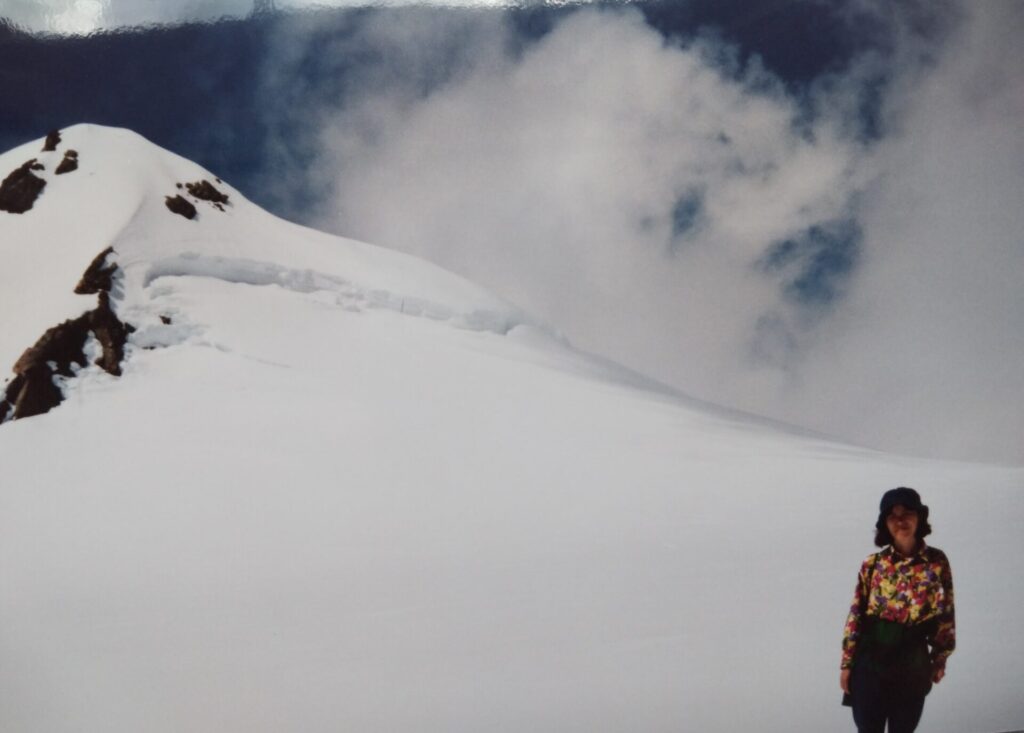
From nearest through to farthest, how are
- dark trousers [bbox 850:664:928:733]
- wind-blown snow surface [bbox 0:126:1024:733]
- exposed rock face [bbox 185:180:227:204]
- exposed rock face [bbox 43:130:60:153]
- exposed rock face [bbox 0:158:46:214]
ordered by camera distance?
1. dark trousers [bbox 850:664:928:733]
2. wind-blown snow surface [bbox 0:126:1024:733]
3. exposed rock face [bbox 43:130:60:153]
4. exposed rock face [bbox 0:158:46:214]
5. exposed rock face [bbox 185:180:227:204]

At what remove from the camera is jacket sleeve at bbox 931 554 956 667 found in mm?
1981

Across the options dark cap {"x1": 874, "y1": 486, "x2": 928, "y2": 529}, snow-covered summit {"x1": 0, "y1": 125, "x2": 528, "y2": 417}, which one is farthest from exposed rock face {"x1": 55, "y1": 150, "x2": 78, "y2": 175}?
dark cap {"x1": 874, "y1": 486, "x2": 928, "y2": 529}

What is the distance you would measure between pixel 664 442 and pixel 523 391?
629 mm

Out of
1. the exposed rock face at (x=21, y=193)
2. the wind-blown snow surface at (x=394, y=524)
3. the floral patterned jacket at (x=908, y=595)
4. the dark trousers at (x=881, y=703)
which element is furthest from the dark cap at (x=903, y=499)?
the exposed rock face at (x=21, y=193)

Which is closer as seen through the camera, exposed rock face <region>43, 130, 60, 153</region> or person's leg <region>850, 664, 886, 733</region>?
person's leg <region>850, 664, 886, 733</region>

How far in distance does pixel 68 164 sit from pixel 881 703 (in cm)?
319

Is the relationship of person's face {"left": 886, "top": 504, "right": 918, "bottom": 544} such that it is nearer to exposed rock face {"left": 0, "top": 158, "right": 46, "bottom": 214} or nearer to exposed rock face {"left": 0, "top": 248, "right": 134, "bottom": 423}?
exposed rock face {"left": 0, "top": 248, "right": 134, "bottom": 423}

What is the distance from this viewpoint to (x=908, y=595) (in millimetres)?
1978

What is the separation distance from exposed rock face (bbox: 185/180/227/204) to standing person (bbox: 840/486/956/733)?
9.02ft

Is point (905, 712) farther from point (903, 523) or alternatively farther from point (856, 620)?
point (903, 523)

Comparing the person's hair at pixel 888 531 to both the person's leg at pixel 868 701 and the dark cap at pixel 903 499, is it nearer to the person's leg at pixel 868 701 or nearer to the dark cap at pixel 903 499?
the dark cap at pixel 903 499

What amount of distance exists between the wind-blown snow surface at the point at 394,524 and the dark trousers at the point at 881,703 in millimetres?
1031

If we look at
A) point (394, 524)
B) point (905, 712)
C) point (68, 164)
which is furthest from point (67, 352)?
point (905, 712)

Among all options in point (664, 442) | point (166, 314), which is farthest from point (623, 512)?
point (166, 314)
